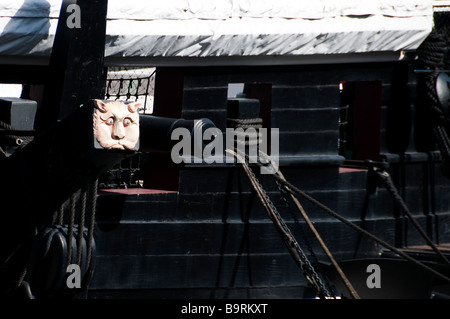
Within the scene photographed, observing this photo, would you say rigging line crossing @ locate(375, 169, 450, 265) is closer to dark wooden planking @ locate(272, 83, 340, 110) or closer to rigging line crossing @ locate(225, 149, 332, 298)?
dark wooden planking @ locate(272, 83, 340, 110)

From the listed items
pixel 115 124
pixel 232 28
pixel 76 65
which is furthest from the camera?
pixel 232 28

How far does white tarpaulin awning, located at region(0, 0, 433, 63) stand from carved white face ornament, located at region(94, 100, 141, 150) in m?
Result: 2.39

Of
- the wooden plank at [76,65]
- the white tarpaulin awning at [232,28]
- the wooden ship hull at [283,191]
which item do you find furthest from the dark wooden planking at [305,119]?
the wooden plank at [76,65]

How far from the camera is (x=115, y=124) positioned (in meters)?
2.99

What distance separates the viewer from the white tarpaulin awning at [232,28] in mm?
5180

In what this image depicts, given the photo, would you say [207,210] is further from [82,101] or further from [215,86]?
[82,101]

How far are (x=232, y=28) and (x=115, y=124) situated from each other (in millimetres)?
2708

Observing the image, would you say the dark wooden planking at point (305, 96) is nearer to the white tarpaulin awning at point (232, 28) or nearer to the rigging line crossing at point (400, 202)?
the white tarpaulin awning at point (232, 28)

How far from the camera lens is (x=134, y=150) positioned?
3051 mm

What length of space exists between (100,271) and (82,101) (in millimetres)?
2453

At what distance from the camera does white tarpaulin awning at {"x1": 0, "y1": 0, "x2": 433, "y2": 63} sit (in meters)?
5.18

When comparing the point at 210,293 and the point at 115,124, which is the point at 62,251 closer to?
the point at 115,124

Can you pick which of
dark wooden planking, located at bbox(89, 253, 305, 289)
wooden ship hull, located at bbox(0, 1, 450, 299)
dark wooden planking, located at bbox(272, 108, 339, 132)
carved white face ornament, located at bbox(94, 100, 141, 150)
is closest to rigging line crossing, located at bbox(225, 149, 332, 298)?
wooden ship hull, located at bbox(0, 1, 450, 299)

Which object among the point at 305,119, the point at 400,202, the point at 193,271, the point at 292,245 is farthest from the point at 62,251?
the point at 400,202
